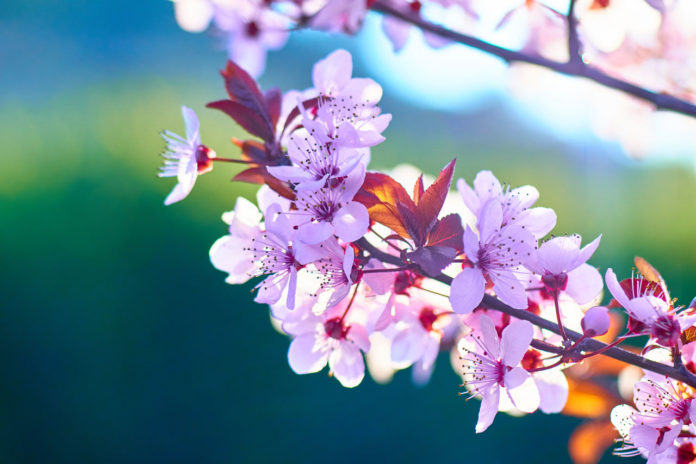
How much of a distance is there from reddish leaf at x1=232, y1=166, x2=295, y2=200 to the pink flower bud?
1.11ft

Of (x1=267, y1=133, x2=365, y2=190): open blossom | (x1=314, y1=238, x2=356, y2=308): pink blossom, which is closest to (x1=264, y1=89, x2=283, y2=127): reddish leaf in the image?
(x1=267, y1=133, x2=365, y2=190): open blossom

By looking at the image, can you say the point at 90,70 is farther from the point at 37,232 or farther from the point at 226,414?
the point at 226,414

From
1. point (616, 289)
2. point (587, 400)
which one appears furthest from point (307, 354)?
point (587, 400)

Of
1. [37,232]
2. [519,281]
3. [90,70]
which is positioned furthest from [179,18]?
[90,70]

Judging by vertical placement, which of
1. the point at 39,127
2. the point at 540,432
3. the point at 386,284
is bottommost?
the point at 540,432

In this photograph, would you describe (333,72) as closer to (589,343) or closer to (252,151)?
(252,151)

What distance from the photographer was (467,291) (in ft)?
1.86

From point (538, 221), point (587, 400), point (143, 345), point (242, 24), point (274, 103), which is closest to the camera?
point (538, 221)

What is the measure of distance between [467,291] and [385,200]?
0.14 m

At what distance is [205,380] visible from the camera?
2744mm

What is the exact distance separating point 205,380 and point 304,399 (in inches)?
19.1

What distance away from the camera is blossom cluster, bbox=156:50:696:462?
58 cm

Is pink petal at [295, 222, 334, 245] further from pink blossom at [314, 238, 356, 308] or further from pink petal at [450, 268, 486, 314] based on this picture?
pink petal at [450, 268, 486, 314]

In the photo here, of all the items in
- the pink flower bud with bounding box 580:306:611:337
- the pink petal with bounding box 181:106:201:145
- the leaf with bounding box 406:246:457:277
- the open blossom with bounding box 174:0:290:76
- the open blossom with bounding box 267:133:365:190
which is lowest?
the pink flower bud with bounding box 580:306:611:337
